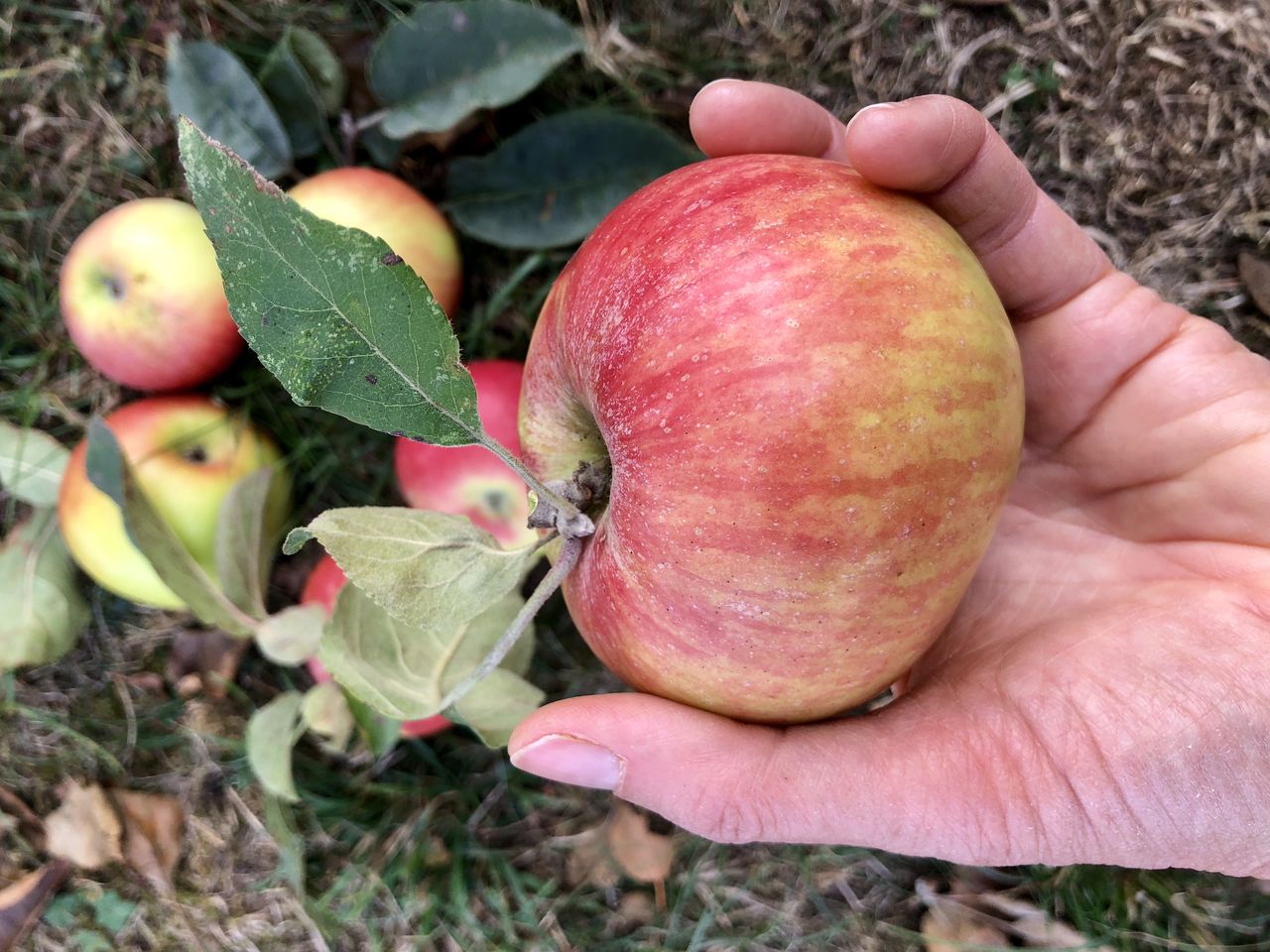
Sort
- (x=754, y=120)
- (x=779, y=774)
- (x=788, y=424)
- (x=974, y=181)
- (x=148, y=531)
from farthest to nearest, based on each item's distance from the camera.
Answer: (x=148, y=531)
(x=754, y=120)
(x=974, y=181)
(x=779, y=774)
(x=788, y=424)

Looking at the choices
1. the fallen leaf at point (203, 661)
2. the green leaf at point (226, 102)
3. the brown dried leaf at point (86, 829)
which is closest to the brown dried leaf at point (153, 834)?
the brown dried leaf at point (86, 829)

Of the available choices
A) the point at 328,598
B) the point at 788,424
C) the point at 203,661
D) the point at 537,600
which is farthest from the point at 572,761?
the point at 203,661

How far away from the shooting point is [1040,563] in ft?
5.06

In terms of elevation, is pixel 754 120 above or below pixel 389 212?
above

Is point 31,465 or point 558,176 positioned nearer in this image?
point 558,176

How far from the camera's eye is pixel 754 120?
1507mm

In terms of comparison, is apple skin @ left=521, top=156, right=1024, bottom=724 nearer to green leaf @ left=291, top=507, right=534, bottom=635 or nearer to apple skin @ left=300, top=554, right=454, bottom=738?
green leaf @ left=291, top=507, right=534, bottom=635

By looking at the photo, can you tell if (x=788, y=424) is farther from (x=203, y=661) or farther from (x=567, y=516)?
(x=203, y=661)

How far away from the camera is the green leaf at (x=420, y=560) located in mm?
1187

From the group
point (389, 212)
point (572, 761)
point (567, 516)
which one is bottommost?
point (572, 761)

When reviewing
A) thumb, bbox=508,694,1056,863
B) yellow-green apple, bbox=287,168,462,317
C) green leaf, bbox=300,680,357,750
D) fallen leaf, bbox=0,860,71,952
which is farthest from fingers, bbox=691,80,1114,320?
fallen leaf, bbox=0,860,71,952

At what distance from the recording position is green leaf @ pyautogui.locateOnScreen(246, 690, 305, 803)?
184cm

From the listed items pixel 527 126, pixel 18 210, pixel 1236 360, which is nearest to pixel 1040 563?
pixel 1236 360

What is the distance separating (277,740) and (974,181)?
1.71 metres
